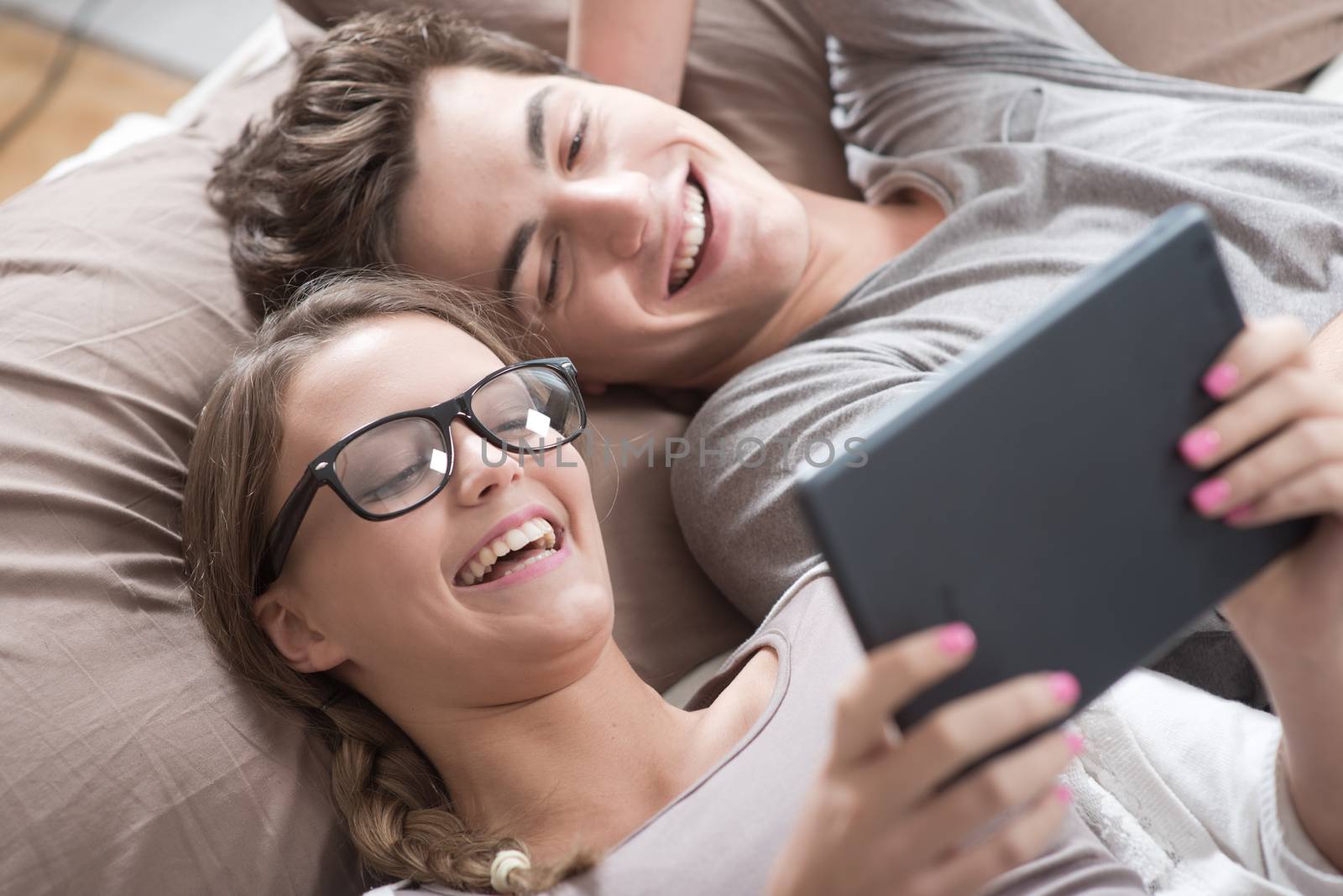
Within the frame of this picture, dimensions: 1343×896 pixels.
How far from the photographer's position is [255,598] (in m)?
1.09

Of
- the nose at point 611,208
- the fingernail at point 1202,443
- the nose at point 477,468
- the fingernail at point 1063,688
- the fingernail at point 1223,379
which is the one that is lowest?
the nose at point 477,468

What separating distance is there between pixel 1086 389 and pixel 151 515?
0.97 metres

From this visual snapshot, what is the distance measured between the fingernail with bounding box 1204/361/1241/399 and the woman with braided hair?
29 cm

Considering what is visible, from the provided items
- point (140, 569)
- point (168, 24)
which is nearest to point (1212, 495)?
point (140, 569)

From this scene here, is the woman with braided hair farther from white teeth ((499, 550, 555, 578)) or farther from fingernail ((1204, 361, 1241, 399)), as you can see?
fingernail ((1204, 361, 1241, 399))

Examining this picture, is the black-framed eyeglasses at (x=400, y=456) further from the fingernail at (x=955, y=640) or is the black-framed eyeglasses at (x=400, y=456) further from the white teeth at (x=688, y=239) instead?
the fingernail at (x=955, y=640)

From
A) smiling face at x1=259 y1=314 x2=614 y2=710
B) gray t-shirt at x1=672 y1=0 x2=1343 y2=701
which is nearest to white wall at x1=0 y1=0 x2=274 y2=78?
gray t-shirt at x1=672 y1=0 x2=1343 y2=701

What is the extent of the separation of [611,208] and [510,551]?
491mm

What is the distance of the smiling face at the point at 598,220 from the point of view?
1353mm

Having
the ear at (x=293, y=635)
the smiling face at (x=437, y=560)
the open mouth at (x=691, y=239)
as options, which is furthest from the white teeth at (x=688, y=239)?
the ear at (x=293, y=635)

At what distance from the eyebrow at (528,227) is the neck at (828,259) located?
1.06 feet

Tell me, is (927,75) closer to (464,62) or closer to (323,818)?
(464,62)

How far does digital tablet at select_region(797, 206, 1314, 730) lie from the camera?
1.99ft

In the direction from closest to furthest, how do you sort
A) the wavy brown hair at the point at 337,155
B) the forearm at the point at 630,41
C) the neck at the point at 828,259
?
the wavy brown hair at the point at 337,155 < the neck at the point at 828,259 < the forearm at the point at 630,41
